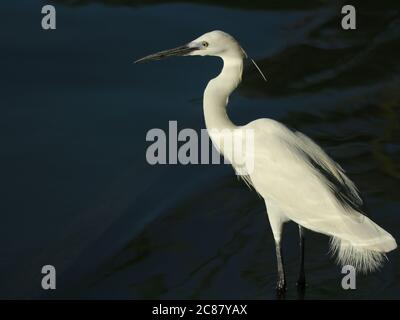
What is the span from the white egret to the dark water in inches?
14.5

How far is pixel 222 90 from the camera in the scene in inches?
215

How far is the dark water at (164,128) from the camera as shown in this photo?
5621mm

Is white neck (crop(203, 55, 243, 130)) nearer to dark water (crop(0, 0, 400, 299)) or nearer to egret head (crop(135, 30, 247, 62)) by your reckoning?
egret head (crop(135, 30, 247, 62))

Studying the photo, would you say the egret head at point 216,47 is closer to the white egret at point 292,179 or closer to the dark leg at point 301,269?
the white egret at point 292,179

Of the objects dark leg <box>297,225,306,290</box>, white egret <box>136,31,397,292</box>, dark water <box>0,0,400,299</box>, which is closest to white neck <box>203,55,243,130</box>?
white egret <box>136,31,397,292</box>

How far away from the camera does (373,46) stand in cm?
886

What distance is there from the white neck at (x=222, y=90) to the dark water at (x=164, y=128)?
82cm

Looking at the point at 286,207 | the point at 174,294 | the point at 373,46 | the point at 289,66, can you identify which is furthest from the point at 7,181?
the point at 373,46

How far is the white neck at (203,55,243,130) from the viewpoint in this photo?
5.43 meters

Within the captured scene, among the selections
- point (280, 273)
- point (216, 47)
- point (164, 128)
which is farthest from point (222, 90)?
point (164, 128)

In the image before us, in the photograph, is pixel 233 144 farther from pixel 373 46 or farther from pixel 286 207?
pixel 373 46

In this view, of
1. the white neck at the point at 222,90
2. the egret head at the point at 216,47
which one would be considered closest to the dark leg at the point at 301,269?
the white neck at the point at 222,90

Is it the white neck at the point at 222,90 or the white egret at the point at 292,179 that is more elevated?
the white neck at the point at 222,90

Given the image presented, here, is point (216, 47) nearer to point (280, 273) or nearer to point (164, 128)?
point (280, 273)
